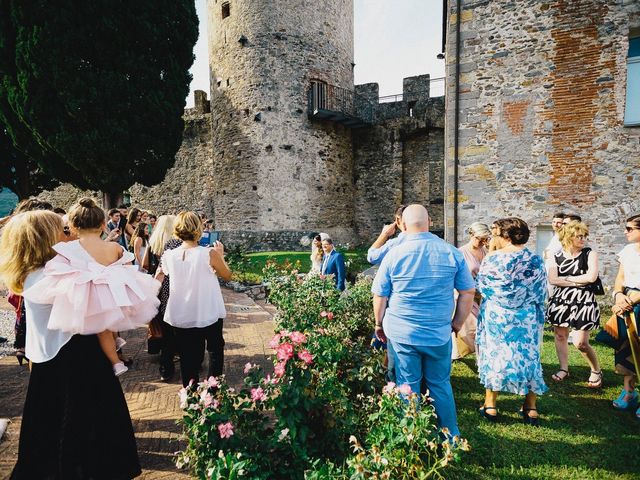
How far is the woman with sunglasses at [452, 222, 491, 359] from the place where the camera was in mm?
4445

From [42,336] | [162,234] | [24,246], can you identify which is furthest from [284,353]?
[162,234]

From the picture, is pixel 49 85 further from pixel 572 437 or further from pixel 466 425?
pixel 572 437

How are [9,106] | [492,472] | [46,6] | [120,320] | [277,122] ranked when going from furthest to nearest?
[277,122]
[9,106]
[46,6]
[492,472]
[120,320]

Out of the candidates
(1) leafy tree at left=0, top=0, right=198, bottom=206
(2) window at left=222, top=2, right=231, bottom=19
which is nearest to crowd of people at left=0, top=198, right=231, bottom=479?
(1) leafy tree at left=0, top=0, right=198, bottom=206

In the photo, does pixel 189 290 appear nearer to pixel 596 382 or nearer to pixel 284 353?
pixel 284 353

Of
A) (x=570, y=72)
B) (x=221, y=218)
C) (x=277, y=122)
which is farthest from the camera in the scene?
(x=221, y=218)

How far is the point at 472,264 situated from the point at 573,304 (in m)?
1.28

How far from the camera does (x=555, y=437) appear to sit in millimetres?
Answer: 3361

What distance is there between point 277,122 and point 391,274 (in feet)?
45.3

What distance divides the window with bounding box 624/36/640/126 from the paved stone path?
7.97 meters

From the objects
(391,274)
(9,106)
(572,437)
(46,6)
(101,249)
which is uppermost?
(46,6)

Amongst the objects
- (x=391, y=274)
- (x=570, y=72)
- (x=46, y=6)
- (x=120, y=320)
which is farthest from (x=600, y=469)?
(x=46, y=6)

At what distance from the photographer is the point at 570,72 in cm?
704

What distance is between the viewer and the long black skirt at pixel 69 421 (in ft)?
7.72
